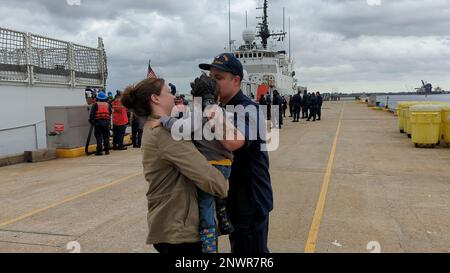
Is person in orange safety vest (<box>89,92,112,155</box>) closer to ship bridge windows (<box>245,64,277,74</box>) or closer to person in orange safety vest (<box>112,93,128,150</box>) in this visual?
person in orange safety vest (<box>112,93,128,150</box>)

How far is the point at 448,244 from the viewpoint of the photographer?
479 centimetres

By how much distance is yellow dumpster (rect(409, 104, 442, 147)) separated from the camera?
12.6 meters

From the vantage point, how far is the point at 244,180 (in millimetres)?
2705

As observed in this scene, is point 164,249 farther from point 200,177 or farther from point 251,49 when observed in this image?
point 251,49

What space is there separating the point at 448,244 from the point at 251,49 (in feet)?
147

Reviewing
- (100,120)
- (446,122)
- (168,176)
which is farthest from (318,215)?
(446,122)

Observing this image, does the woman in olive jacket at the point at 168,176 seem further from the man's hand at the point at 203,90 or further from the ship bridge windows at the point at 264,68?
the ship bridge windows at the point at 264,68

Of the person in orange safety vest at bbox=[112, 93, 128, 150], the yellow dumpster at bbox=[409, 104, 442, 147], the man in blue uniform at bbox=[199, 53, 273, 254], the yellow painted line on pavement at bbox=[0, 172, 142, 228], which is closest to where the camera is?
the man in blue uniform at bbox=[199, 53, 273, 254]

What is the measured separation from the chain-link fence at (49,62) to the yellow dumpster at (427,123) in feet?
37.8

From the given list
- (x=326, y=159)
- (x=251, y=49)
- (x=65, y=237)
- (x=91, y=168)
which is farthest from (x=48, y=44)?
(x=251, y=49)

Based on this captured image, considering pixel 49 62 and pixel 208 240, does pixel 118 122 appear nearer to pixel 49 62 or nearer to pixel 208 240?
pixel 49 62

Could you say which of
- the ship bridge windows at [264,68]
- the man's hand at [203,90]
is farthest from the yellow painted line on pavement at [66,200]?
the ship bridge windows at [264,68]

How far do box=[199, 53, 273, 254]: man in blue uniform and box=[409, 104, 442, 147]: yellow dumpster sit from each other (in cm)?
1138

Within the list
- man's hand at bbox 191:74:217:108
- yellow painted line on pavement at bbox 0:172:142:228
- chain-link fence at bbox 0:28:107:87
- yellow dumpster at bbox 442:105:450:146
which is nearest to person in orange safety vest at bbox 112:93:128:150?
chain-link fence at bbox 0:28:107:87
